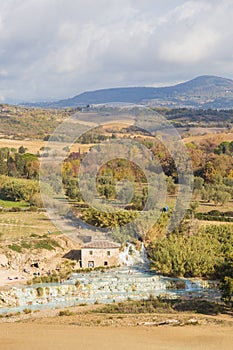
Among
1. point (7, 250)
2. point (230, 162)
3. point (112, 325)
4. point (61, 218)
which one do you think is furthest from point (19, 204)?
point (230, 162)

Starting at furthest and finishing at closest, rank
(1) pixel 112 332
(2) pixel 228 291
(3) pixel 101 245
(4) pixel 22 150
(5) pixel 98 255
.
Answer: (4) pixel 22 150, (3) pixel 101 245, (5) pixel 98 255, (2) pixel 228 291, (1) pixel 112 332

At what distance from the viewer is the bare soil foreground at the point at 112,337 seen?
18.7 metres

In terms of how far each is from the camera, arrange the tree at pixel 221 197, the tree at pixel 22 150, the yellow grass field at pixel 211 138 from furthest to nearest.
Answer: the yellow grass field at pixel 211 138
the tree at pixel 22 150
the tree at pixel 221 197

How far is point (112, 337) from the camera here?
19.9 metres

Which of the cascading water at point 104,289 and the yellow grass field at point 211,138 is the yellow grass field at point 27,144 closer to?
the yellow grass field at point 211,138

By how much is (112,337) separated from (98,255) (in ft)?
42.1

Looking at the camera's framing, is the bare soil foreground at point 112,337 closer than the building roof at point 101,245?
Yes

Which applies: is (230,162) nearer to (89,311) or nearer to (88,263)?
(88,263)

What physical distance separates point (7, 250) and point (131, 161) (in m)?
25.5

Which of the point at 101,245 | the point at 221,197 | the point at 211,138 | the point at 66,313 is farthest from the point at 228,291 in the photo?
the point at 211,138

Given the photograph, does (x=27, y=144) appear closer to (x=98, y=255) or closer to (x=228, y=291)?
(x=98, y=255)

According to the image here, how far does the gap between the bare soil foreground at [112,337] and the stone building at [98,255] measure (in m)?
10.4

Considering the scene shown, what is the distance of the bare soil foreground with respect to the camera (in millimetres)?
18719

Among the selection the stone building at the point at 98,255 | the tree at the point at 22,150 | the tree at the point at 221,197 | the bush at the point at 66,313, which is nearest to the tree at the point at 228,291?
the bush at the point at 66,313
